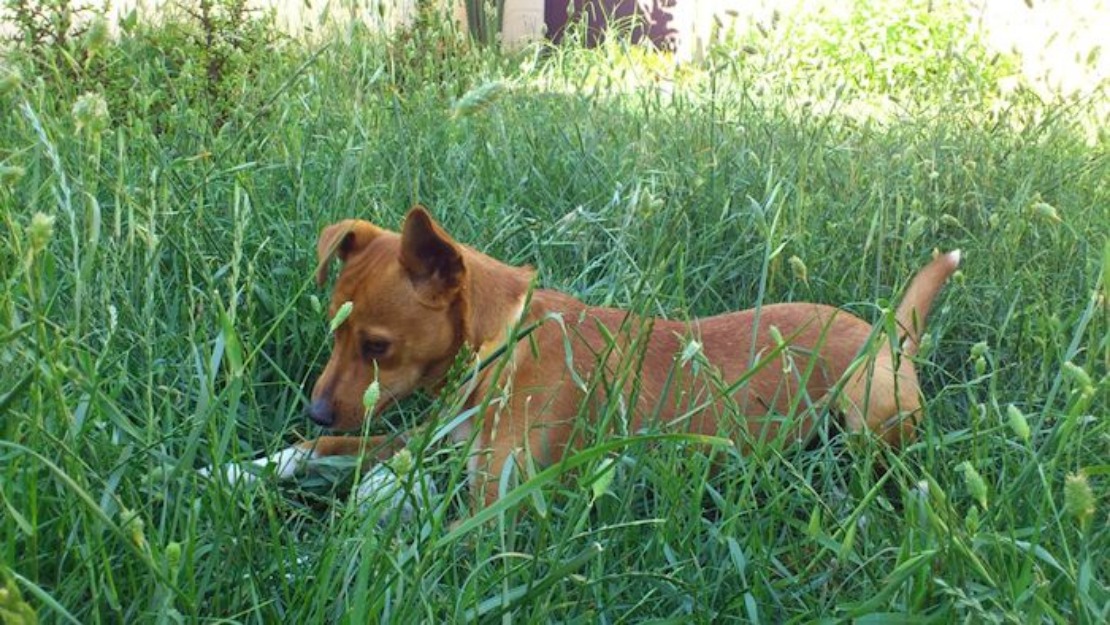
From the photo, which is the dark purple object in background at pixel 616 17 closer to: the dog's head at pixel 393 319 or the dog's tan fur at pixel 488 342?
the dog's tan fur at pixel 488 342

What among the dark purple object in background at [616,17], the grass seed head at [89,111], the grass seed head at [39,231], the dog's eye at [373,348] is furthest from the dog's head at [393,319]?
the dark purple object in background at [616,17]

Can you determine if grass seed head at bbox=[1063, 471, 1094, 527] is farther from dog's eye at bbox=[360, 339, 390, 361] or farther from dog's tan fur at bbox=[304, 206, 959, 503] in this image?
dog's eye at bbox=[360, 339, 390, 361]

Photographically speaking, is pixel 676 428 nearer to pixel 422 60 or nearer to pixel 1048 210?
pixel 1048 210

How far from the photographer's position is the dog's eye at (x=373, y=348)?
307 cm

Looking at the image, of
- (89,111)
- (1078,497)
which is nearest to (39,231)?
(89,111)

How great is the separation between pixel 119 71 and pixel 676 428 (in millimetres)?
3187

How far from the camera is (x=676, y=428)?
257 centimetres

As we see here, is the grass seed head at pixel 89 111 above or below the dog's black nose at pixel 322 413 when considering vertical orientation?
above

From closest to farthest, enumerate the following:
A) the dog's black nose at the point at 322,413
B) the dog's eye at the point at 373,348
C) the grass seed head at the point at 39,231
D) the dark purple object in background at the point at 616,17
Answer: the grass seed head at the point at 39,231 < the dog's black nose at the point at 322,413 < the dog's eye at the point at 373,348 < the dark purple object in background at the point at 616,17

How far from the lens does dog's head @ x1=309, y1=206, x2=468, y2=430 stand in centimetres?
301

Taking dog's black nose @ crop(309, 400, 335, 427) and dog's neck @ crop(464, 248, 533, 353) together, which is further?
dog's neck @ crop(464, 248, 533, 353)

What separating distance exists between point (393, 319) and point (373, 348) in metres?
0.08

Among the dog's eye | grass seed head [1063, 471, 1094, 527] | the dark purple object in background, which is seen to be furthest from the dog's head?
the dark purple object in background

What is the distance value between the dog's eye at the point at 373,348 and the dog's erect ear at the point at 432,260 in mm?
155
